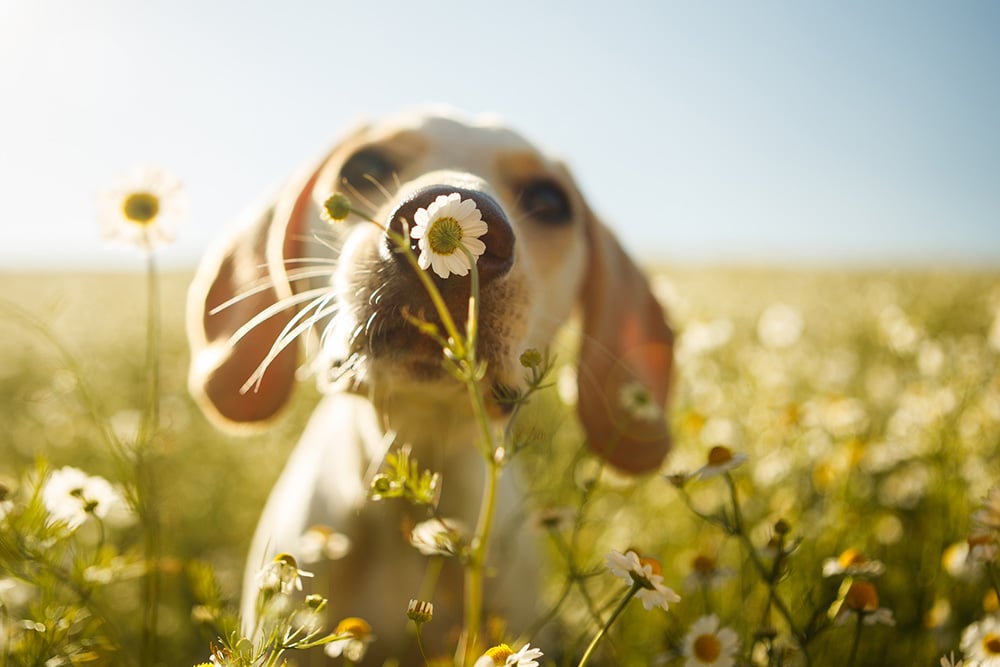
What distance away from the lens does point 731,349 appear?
398 centimetres

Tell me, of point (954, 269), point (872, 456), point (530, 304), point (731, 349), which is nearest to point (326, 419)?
point (530, 304)

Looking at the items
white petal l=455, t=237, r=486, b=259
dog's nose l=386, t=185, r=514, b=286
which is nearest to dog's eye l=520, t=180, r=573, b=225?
dog's nose l=386, t=185, r=514, b=286

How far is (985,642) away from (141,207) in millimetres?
1826

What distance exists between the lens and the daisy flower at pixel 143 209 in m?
1.42

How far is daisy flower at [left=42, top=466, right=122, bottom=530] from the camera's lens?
120 centimetres

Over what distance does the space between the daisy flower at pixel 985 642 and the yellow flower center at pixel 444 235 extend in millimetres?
1205

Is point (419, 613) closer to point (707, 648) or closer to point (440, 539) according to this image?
point (440, 539)

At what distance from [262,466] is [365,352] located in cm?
231

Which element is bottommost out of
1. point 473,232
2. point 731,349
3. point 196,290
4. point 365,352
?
point 731,349

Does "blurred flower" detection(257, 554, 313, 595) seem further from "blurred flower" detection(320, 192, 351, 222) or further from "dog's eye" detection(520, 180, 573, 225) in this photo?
"dog's eye" detection(520, 180, 573, 225)

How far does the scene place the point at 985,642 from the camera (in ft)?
4.36

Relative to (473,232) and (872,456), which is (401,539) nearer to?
(473,232)

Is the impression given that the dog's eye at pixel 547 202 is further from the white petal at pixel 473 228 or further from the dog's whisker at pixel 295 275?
the white petal at pixel 473 228

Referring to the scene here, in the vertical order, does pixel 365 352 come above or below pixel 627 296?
above
